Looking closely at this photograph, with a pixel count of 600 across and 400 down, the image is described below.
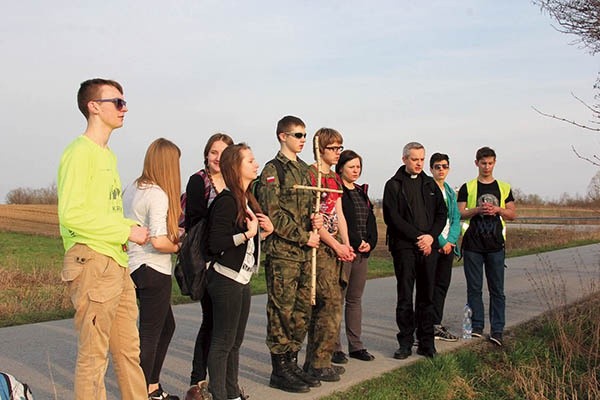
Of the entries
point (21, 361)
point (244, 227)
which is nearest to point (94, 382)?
point (244, 227)

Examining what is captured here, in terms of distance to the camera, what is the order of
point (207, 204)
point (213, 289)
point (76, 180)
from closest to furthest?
point (76, 180) → point (213, 289) → point (207, 204)

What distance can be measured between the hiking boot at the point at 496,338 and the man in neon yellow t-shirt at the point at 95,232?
463cm

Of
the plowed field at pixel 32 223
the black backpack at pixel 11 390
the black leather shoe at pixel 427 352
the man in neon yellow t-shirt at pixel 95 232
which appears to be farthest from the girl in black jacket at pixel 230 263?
the plowed field at pixel 32 223

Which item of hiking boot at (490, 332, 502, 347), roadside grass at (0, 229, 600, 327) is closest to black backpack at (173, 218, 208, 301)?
hiking boot at (490, 332, 502, 347)

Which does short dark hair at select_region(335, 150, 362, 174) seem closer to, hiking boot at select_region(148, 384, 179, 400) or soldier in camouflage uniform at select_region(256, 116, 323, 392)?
soldier in camouflage uniform at select_region(256, 116, 323, 392)

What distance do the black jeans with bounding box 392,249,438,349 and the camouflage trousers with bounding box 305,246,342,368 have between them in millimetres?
1037

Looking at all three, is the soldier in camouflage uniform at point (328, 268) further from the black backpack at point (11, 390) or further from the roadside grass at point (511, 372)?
the black backpack at point (11, 390)

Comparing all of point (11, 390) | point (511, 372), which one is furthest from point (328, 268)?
point (11, 390)

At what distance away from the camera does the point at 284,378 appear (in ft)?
17.9

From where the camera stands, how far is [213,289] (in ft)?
15.9

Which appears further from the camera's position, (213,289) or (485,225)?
(485,225)

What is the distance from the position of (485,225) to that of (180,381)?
12.5ft

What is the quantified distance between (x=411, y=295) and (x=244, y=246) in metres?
2.38

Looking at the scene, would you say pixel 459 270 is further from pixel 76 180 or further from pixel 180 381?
pixel 76 180
